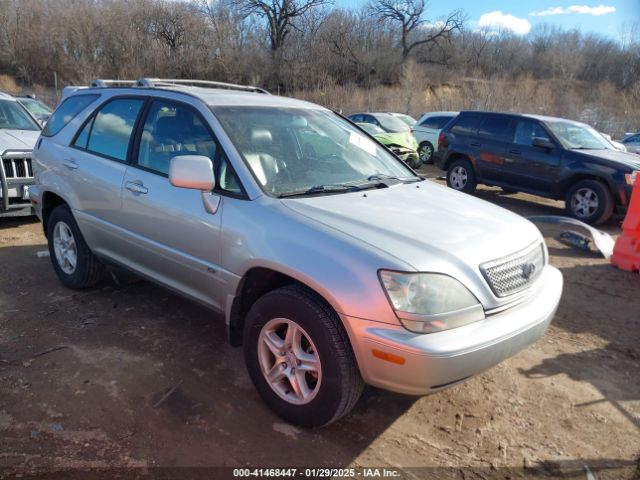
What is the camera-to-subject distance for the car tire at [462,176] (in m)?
10.6

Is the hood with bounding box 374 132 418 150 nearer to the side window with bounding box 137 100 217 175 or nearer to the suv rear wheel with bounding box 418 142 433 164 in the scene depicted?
the suv rear wheel with bounding box 418 142 433 164

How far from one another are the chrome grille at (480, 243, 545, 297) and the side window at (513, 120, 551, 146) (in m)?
7.28

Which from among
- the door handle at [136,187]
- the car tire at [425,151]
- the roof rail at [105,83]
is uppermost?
the roof rail at [105,83]

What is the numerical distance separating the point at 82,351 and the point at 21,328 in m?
0.71

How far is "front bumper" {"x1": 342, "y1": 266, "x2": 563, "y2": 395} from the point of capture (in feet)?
7.73

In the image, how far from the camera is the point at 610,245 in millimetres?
6750

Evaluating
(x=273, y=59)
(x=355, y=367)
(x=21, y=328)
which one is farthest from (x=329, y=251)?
(x=273, y=59)

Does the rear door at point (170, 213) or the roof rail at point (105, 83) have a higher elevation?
the roof rail at point (105, 83)

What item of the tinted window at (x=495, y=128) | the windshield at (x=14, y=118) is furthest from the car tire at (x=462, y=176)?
the windshield at (x=14, y=118)

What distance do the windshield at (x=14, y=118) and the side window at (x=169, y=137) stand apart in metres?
5.12

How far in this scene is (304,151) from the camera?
11.7 ft

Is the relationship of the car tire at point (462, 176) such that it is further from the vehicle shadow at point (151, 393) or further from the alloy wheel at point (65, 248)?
the alloy wheel at point (65, 248)

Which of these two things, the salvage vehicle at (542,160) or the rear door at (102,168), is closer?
the rear door at (102,168)

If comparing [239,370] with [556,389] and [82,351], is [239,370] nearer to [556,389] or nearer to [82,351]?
[82,351]
